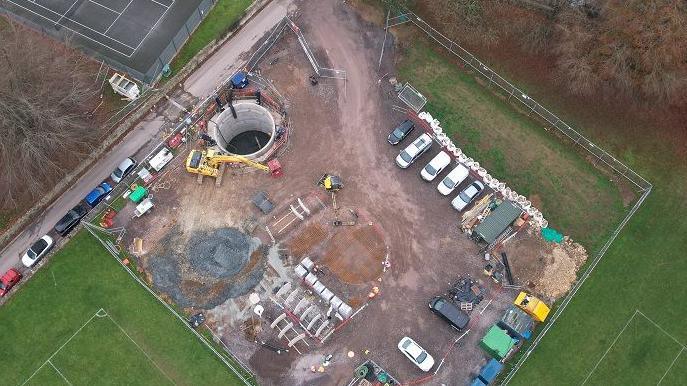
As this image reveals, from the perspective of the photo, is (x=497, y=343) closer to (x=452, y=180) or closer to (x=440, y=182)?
(x=452, y=180)

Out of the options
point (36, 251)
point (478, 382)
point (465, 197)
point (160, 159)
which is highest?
point (465, 197)

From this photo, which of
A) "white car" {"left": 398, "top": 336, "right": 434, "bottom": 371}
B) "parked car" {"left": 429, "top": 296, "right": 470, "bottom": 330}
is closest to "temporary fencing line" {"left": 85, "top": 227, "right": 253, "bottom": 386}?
"white car" {"left": 398, "top": 336, "right": 434, "bottom": 371}

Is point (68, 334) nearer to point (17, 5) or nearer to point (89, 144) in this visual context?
point (89, 144)

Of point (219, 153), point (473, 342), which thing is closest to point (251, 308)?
point (219, 153)

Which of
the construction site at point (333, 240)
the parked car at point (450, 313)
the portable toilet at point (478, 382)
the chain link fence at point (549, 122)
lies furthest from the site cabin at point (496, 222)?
the portable toilet at point (478, 382)

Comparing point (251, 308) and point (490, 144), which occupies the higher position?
point (490, 144)

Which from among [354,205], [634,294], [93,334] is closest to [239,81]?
[354,205]
